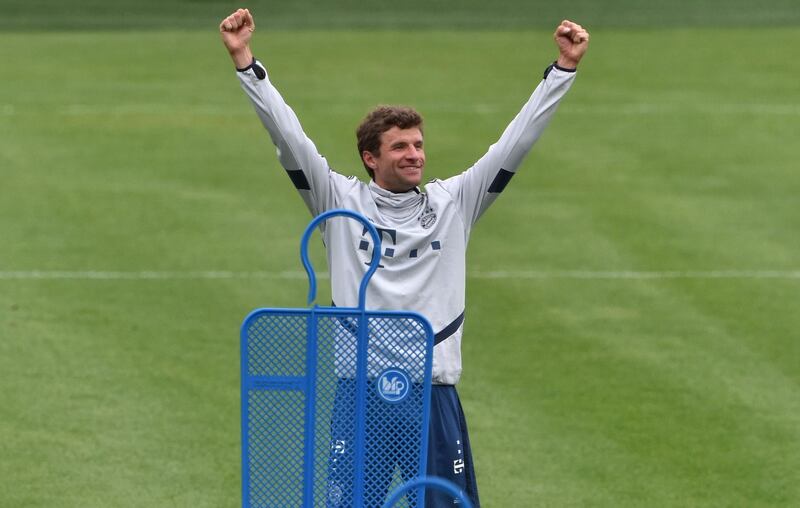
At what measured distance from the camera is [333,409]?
A: 657 centimetres

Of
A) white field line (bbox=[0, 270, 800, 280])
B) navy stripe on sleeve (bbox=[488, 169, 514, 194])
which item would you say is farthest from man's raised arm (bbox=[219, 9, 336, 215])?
white field line (bbox=[0, 270, 800, 280])

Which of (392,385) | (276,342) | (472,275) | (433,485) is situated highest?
(276,342)

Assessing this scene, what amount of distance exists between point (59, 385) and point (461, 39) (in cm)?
1694

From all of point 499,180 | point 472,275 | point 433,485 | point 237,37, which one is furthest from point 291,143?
point 472,275

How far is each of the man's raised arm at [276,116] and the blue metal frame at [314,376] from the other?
0.78m

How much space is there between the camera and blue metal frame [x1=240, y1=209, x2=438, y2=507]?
6324mm

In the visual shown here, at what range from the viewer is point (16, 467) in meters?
10.5

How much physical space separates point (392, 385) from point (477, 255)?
9.34 meters

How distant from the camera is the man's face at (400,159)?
23.3ft

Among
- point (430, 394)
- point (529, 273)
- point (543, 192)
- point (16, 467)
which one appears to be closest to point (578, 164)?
point (543, 192)

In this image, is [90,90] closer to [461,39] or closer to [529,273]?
[461,39]

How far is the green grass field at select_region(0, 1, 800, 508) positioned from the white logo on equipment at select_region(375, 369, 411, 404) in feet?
11.9

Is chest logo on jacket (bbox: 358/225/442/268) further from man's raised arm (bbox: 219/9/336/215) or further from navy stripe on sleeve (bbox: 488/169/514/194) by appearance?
navy stripe on sleeve (bbox: 488/169/514/194)

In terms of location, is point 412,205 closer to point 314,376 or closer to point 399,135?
point 399,135
